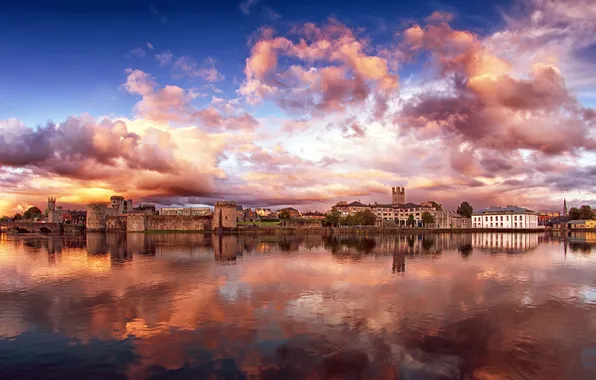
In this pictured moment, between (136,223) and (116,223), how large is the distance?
606cm

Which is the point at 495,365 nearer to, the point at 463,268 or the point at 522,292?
the point at 522,292

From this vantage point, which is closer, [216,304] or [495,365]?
[495,365]

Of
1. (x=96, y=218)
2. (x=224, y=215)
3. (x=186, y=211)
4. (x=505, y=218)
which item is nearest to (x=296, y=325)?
(x=224, y=215)

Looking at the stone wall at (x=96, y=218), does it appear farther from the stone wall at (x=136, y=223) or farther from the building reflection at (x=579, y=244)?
the building reflection at (x=579, y=244)

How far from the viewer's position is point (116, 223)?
80.1 metres

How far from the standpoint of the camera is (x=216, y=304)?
1381 cm

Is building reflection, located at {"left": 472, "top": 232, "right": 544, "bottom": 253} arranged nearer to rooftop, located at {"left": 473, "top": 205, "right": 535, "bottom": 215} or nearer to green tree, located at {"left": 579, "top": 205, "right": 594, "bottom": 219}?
rooftop, located at {"left": 473, "top": 205, "right": 535, "bottom": 215}

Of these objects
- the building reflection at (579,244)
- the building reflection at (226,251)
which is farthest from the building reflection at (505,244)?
the building reflection at (226,251)

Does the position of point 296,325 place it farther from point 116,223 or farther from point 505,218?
point 505,218

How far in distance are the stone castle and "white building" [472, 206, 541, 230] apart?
70564 millimetres

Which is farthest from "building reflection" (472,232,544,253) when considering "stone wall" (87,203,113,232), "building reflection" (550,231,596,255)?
"stone wall" (87,203,113,232)

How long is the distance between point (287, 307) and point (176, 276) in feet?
28.8

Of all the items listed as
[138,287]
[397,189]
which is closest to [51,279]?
[138,287]

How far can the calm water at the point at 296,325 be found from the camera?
846cm
